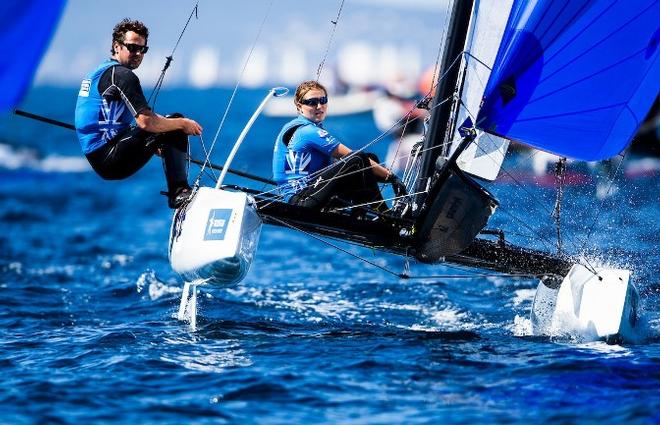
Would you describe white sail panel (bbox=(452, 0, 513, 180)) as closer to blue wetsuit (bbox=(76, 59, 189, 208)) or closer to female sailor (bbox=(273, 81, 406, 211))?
female sailor (bbox=(273, 81, 406, 211))

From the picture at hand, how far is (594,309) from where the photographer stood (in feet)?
22.4

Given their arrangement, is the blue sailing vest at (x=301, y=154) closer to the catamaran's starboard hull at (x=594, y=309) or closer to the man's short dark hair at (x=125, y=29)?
the man's short dark hair at (x=125, y=29)

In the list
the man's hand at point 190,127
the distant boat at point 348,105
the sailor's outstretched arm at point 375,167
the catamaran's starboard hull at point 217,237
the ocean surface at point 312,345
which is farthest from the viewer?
the distant boat at point 348,105

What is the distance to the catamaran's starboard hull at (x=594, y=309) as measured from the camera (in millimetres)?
6727

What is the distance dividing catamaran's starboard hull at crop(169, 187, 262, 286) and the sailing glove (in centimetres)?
94

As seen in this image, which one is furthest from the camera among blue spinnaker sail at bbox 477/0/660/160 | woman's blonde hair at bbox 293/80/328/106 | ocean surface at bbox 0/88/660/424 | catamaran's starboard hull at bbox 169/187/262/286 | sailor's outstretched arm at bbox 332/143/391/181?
woman's blonde hair at bbox 293/80/328/106

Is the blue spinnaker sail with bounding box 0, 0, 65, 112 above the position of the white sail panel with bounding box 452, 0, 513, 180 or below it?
below

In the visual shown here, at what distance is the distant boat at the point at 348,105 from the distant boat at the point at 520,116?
139 feet

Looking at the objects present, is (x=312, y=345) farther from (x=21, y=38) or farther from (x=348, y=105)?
(x=348, y=105)

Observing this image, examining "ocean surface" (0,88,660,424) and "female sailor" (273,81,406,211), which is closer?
"ocean surface" (0,88,660,424)

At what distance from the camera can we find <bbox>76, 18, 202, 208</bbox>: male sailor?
651 centimetres

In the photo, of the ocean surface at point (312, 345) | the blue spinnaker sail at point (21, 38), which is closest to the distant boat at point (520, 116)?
the ocean surface at point (312, 345)

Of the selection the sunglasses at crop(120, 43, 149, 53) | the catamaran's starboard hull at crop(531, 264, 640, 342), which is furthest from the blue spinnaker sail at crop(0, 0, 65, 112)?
the catamaran's starboard hull at crop(531, 264, 640, 342)

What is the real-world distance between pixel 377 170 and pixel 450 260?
0.84m
